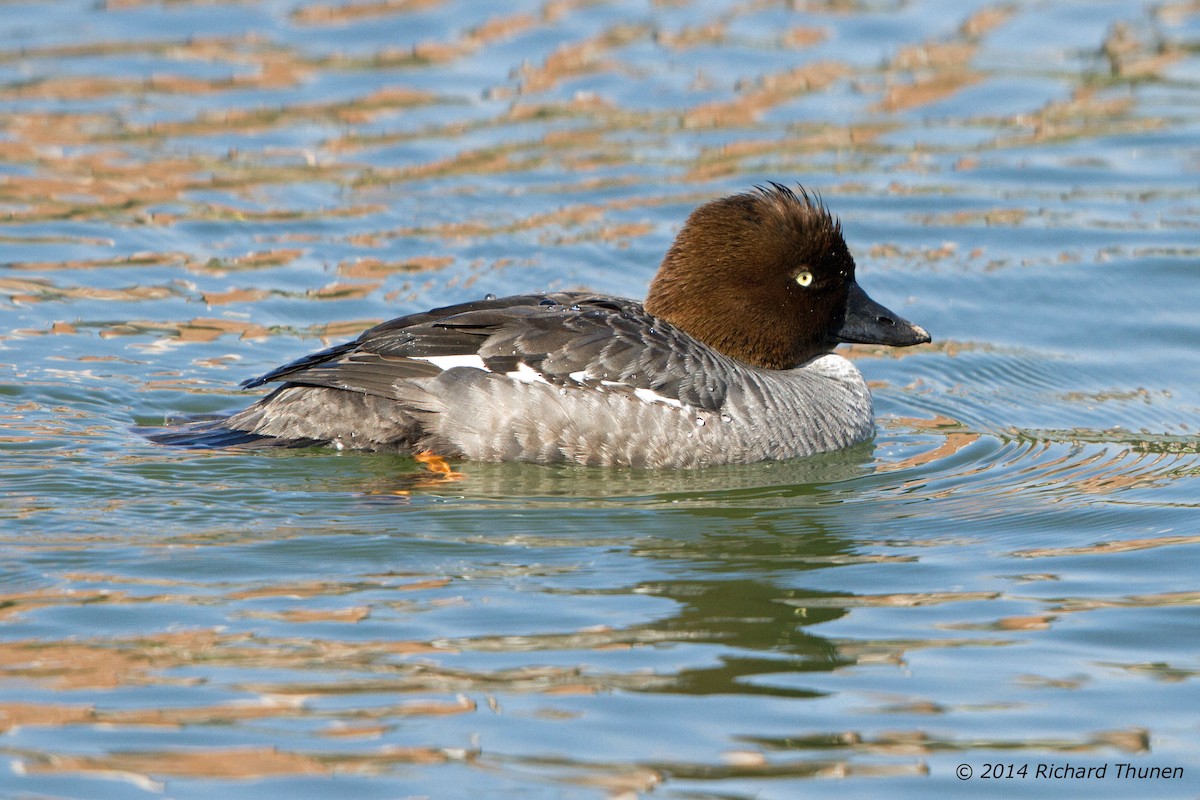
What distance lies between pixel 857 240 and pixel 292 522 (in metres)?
5.91

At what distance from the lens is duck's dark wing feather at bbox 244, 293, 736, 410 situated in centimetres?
776

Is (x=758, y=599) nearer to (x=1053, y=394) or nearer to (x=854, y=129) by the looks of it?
(x=1053, y=394)

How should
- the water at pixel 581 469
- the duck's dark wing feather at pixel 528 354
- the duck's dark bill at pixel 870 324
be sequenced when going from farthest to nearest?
1. the duck's dark bill at pixel 870 324
2. the duck's dark wing feather at pixel 528 354
3. the water at pixel 581 469

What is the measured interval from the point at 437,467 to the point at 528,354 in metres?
0.65

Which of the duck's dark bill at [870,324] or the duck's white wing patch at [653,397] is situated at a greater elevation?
the duck's dark bill at [870,324]

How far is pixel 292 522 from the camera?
6906 millimetres

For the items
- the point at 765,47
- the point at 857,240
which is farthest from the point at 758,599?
the point at 765,47

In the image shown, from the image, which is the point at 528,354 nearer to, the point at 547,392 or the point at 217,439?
the point at 547,392

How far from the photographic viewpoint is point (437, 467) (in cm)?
777

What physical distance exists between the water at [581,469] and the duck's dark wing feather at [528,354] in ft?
1.35

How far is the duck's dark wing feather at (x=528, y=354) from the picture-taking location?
7.76m

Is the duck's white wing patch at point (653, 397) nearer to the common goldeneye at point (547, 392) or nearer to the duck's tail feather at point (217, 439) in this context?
the common goldeneye at point (547, 392)

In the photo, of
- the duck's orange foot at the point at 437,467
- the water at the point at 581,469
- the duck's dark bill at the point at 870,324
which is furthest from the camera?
the duck's dark bill at the point at 870,324

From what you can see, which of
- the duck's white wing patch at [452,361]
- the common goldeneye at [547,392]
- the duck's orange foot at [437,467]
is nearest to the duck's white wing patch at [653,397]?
the common goldeneye at [547,392]
